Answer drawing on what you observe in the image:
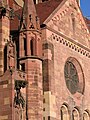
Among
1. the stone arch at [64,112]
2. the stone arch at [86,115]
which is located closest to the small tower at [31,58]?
the stone arch at [64,112]

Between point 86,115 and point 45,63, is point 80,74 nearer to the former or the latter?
point 86,115

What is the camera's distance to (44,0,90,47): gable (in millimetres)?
34250

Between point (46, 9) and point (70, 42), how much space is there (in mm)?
2829

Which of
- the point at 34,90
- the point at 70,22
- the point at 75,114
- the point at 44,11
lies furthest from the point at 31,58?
the point at 70,22

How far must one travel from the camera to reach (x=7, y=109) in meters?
27.4

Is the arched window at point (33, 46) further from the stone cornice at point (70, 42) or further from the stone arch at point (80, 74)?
the stone arch at point (80, 74)

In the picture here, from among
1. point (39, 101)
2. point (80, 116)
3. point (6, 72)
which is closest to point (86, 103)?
point (80, 116)

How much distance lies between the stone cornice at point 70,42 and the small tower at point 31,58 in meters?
2.00

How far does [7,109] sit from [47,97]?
14.0ft

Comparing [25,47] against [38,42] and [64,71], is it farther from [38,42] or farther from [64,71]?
[64,71]

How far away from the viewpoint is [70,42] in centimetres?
3534

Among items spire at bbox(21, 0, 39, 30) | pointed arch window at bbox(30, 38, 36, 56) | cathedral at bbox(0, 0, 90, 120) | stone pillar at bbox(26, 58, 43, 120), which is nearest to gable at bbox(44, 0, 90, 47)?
cathedral at bbox(0, 0, 90, 120)

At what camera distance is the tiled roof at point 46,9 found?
112 ft

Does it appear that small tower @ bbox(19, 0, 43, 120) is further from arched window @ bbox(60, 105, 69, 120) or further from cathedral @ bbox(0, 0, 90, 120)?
arched window @ bbox(60, 105, 69, 120)
